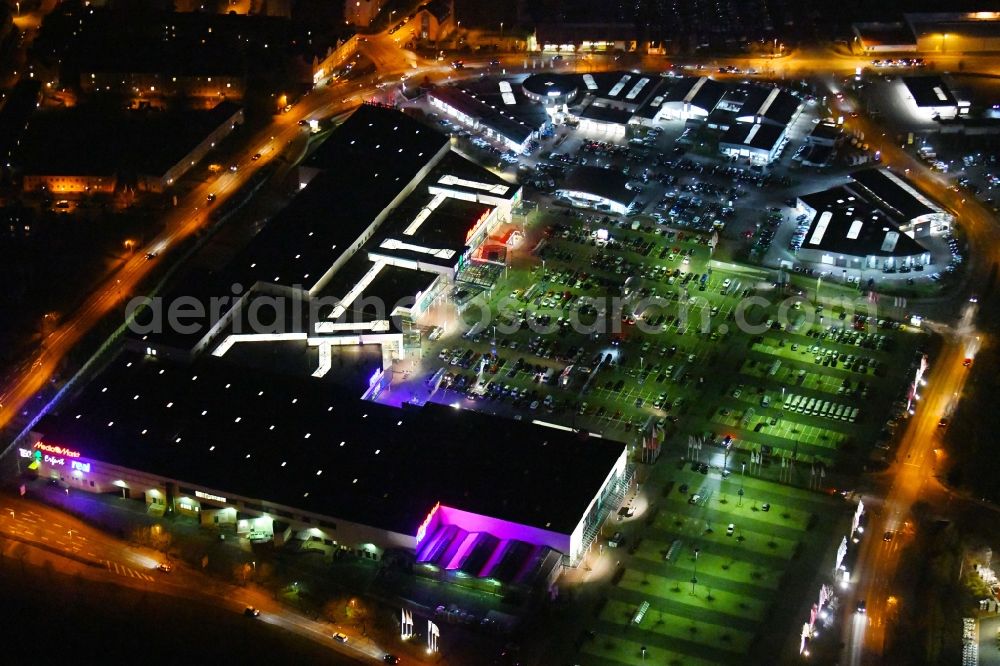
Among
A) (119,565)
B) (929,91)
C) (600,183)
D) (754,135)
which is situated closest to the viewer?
(119,565)

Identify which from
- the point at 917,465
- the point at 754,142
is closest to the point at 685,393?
the point at 917,465

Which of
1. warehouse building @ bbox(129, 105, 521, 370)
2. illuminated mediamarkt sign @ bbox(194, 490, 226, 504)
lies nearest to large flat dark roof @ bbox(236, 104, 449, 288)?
warehouse building @ bbox(129, 105, 521, 370)

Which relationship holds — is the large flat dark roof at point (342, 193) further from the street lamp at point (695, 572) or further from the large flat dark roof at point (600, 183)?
the street lamp at point (695, 572)

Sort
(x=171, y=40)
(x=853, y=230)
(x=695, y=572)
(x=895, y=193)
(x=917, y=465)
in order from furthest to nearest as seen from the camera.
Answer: (x=171, y=40) → (x=895, y=193) → (x=853, y=230) → (x=917, y=465) → (x=695, y=572)

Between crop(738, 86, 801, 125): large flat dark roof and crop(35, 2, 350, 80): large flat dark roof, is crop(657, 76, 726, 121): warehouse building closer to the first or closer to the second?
crop(738, 86, 801, 125): large flat dark roof

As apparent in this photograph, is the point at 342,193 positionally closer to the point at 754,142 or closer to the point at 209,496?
the point at 754,142

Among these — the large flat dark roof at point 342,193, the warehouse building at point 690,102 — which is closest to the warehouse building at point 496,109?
the large flat dark roof at point 342,193

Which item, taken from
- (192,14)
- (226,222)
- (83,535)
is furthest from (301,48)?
(83,535)
